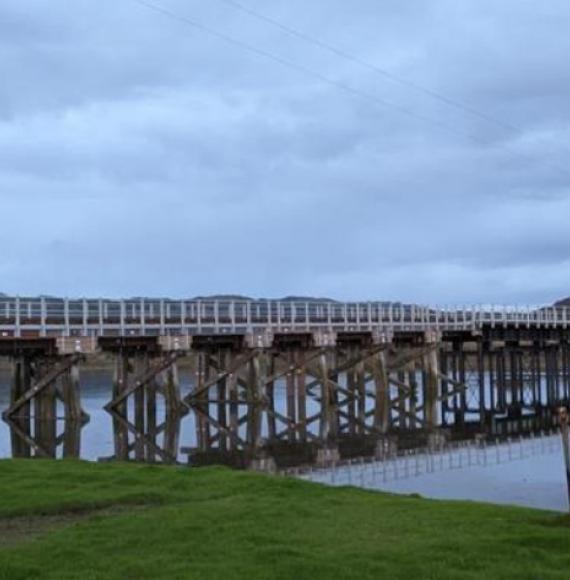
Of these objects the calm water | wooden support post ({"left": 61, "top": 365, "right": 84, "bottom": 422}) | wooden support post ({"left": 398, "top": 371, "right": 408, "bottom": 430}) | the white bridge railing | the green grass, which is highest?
the white bridge railing

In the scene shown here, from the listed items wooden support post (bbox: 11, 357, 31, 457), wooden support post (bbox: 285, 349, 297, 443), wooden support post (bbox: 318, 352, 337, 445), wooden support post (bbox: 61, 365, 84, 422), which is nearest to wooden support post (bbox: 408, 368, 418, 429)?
wooden support post (bbox: 318, 352, 337, 445)

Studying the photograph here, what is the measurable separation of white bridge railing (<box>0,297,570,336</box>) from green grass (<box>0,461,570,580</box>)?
21.8 m

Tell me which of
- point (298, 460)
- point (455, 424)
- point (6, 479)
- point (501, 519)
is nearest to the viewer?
point (501, 519)

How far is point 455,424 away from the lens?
150ft

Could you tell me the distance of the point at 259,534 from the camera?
37.6ft

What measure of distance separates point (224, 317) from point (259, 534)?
34.9 meters

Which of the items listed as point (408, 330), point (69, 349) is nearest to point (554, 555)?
point (69, 349)

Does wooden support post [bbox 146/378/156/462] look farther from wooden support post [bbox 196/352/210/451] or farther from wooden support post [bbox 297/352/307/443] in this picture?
wooden support post [bbox 297/352/307/443]

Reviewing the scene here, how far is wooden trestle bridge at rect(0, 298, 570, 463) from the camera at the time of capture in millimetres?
36625

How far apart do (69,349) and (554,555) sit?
90.6 feet

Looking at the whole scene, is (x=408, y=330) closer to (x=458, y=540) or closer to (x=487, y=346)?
(x=487, y=346)

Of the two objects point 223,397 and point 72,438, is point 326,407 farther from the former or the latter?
point 72,438

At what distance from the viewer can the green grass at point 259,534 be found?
982 centimetres

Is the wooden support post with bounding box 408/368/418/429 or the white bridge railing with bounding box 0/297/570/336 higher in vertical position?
the white bridge railing with bounding box 0/297/570/336
